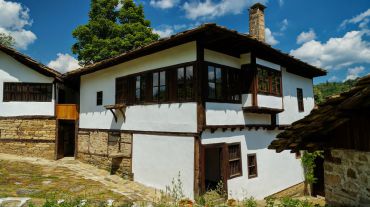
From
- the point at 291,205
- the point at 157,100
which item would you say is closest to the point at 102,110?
the point at 157,100

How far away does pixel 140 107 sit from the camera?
1127cm

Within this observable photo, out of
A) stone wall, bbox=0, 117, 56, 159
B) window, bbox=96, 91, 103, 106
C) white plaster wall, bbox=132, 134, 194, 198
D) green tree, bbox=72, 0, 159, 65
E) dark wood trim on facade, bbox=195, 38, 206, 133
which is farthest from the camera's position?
green tree, bbox=72, 0, 159, 65

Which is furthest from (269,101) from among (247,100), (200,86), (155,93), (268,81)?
(155,93)

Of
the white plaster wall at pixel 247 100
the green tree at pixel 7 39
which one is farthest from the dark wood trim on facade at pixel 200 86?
the green tree at pixel 7 39

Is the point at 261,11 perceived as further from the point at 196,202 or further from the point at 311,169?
the point at 196,202

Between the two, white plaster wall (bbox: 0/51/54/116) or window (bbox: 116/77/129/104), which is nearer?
window (bbox: 116/77/129/104)

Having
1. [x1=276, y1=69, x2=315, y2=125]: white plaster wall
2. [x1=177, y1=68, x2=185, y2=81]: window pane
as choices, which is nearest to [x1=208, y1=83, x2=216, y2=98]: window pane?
[x1=177, y1=68, x2=185, y2=81]: window pane

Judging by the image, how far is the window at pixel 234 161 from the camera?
981 cm

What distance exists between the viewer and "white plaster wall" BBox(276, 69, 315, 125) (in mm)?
13164

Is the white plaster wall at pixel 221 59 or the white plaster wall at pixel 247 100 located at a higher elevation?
the white plaster wall at pixel 221 59

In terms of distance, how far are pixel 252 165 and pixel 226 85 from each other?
3.58 metres

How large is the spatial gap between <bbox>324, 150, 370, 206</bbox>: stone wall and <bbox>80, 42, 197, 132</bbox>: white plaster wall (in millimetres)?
4960

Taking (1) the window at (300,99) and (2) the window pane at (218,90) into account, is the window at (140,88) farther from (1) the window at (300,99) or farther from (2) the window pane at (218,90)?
(1) the window at (300,99)

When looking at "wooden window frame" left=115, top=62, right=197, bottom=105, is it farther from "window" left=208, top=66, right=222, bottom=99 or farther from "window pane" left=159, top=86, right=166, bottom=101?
"window" left=208, top=66, right=222, bottom=99
